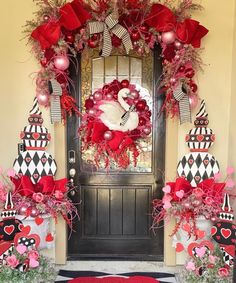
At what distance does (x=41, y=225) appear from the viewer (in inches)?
109

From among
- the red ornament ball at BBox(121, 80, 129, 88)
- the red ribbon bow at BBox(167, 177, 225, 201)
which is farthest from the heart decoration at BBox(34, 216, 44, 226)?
the red ornament ball at BBox(121, 80, 129, 88)

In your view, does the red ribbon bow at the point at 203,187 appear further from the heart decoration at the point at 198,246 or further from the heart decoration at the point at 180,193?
the heart decoration at the point at 198,246

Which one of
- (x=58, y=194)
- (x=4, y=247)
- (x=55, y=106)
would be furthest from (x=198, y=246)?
(x=55, y=106)

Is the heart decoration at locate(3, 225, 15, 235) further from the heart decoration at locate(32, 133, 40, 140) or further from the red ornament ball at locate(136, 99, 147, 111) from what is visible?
the red ornament ball at locate(136, 99, 147, 111)

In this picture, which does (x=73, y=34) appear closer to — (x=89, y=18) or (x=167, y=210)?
(x=89, y=18)

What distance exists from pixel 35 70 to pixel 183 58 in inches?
54.5

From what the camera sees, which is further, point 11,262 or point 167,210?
point 167,210

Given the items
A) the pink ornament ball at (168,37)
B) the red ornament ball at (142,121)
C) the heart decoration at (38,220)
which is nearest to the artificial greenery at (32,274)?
the heart decoration at (38,220)

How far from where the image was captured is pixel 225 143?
3092 mm

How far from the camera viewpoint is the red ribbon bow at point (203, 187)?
2.76m

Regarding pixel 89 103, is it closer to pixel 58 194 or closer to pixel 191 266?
pixel 58 194

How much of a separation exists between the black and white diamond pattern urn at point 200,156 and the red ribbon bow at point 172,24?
2.01 feet

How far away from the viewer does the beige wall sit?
295 cm

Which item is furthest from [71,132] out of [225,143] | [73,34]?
[225,143]
